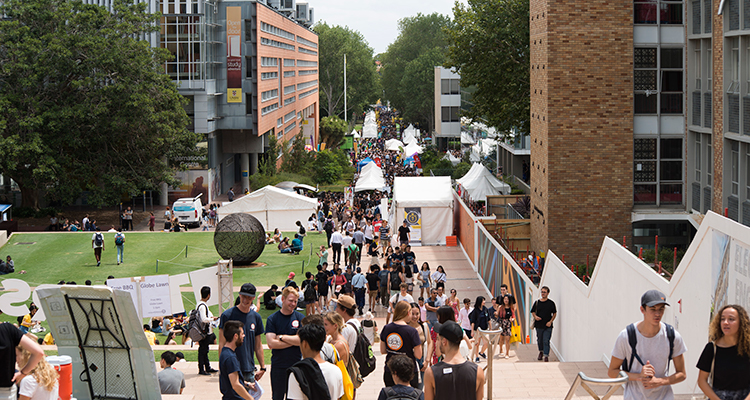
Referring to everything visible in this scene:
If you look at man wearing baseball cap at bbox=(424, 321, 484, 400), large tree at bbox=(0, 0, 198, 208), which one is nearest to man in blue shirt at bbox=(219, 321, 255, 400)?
man wearing baseball cap at bbox=(424, 321, 484, 400)

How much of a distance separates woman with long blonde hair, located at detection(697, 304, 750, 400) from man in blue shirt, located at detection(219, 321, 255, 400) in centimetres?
384

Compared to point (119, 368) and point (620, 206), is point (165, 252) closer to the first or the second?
point (620, 206)

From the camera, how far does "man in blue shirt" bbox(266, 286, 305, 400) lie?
754 centimetres

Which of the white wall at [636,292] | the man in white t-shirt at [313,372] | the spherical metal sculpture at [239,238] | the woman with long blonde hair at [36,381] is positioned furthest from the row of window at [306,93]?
the man in white t-shirt at [313,372]

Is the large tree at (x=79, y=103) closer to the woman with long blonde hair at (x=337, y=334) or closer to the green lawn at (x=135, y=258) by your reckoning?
the green lawn at (x=135, y=258)

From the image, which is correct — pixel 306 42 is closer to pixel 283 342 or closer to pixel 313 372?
pixel 283 342

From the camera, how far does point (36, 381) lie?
6.79m

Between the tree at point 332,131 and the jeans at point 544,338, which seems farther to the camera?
the tree at point 332,131

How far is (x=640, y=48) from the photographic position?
77.3 ft

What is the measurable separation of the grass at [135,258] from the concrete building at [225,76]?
547 inches

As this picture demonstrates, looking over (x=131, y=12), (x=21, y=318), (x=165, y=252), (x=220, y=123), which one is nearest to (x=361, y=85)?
(x=220, y=123)

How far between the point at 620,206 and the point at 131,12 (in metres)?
29.2

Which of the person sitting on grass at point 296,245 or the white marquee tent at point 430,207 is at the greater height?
the white marquee tent at point 430,207

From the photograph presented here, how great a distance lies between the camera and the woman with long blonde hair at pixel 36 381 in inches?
266
